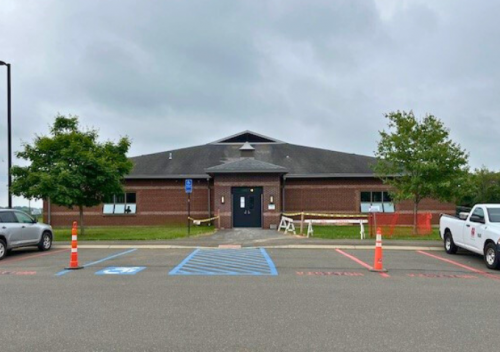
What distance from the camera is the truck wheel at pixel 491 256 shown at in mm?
11773

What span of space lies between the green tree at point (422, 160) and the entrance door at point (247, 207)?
7.82 m

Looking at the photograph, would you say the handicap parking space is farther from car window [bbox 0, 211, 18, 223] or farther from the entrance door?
the entrance door

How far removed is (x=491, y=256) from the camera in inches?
476

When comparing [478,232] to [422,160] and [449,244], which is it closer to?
[449,244]

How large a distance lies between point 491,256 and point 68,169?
16780mm

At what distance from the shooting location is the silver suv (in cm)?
1433

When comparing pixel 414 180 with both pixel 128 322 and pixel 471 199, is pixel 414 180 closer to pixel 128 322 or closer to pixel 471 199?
pixel 128 322

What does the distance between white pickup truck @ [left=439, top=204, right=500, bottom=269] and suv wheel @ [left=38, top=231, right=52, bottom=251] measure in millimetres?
14392

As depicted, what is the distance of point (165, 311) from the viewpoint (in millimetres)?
7027

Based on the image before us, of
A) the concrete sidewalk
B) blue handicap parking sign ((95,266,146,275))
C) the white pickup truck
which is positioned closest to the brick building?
the concrete sidewalk

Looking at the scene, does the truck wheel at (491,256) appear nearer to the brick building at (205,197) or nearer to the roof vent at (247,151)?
the brick building at (205,197)

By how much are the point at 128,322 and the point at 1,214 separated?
416 inches

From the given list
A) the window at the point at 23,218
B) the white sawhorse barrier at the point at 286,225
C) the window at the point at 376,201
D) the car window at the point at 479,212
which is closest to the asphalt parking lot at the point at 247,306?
the car window at the point at 479,212

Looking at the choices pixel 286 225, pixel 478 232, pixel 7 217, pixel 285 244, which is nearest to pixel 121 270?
pixel 7 217
